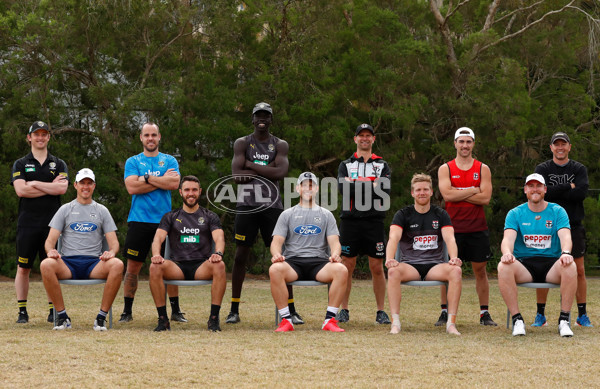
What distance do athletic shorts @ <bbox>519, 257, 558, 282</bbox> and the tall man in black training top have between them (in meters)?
2.12

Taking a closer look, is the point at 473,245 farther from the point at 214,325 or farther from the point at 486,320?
the point at 214,325

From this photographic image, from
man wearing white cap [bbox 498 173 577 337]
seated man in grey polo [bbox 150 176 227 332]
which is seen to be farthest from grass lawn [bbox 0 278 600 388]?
man wearing white cap [bbox 498 173 577 337]

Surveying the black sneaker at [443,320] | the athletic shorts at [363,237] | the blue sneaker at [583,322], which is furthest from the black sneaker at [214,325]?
the blue sneaker at [583,322]

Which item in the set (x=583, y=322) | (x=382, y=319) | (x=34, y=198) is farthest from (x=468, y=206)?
(x=34, y=198)

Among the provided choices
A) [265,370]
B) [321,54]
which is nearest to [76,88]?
[321,54]

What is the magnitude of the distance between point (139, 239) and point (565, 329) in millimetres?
3912

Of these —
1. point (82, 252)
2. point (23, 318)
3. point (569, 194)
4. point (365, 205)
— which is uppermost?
point (569, 194)

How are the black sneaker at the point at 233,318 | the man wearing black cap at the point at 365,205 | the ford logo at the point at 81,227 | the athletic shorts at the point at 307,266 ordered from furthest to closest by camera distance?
the man wearing black cap at the point at 365,205
the black sneaker at the point at 233,318
the ford logo at the point at 81,227
the athletic shorts at the point at 307,266

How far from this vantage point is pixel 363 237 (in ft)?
24.0

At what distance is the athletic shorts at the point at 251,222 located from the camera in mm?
7148

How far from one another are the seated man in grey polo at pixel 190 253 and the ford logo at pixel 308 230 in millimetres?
695

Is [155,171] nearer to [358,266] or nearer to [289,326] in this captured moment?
[289,326]

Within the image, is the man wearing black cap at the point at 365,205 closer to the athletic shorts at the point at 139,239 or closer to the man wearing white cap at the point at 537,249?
the man wearing white cap at the point at 537,249

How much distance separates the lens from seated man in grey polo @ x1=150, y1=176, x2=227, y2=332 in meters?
6.46
